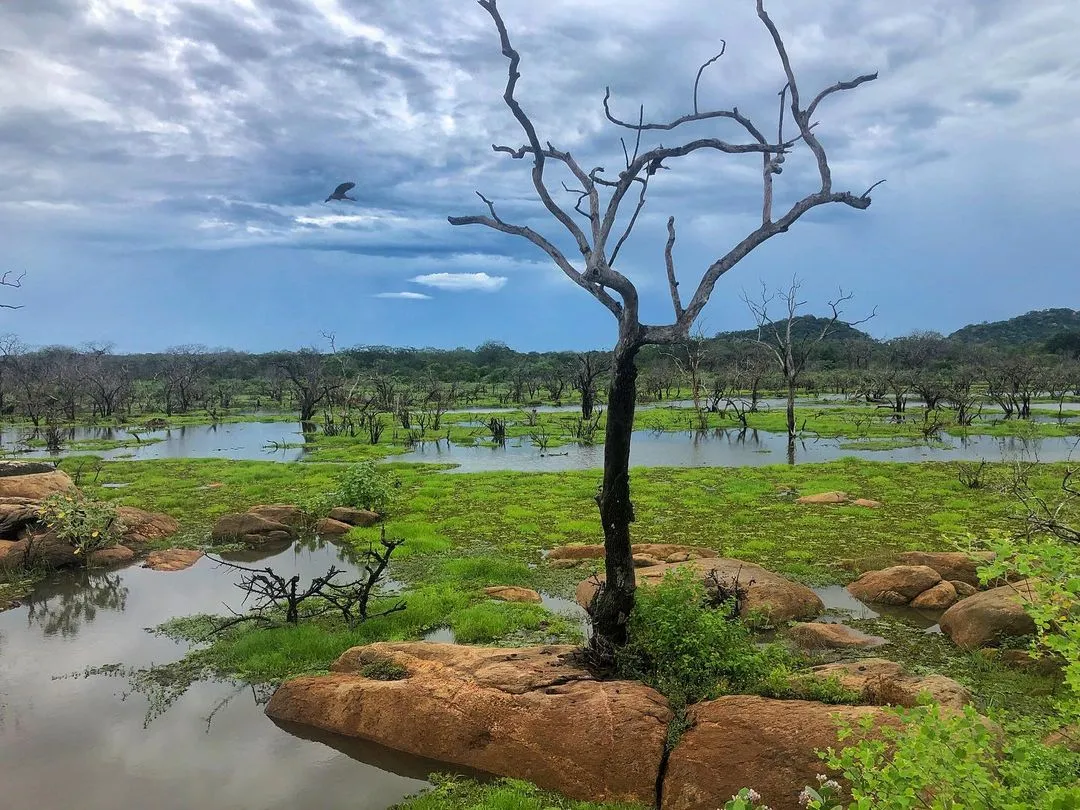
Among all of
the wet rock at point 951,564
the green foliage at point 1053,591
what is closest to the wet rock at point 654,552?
the wet rock at point 951,564

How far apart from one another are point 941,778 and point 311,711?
6.77m

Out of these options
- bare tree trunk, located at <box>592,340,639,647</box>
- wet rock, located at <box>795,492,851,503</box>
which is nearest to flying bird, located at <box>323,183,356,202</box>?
bare tree trunk, located at <box>592,340,639,647</box>

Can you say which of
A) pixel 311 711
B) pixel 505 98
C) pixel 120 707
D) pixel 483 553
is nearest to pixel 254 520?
pixel 483 553

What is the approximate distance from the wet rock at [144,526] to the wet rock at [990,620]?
16857 millimetres

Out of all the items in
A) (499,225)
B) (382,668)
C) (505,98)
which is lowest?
(382,668)

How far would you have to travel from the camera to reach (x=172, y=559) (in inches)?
587

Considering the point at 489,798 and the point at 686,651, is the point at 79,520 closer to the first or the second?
the point at 489,798

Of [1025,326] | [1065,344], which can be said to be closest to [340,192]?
[1065,344]

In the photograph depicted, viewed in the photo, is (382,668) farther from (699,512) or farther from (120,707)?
(699,512)

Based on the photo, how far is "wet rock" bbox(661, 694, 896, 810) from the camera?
18.6 ft

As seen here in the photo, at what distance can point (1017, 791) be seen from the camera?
296 centimetres

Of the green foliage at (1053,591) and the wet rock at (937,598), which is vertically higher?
the green foliage at (1053,591)

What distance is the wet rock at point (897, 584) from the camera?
11227mm

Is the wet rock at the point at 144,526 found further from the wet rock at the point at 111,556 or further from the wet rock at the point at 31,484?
the wet rock at the point at 31,484
